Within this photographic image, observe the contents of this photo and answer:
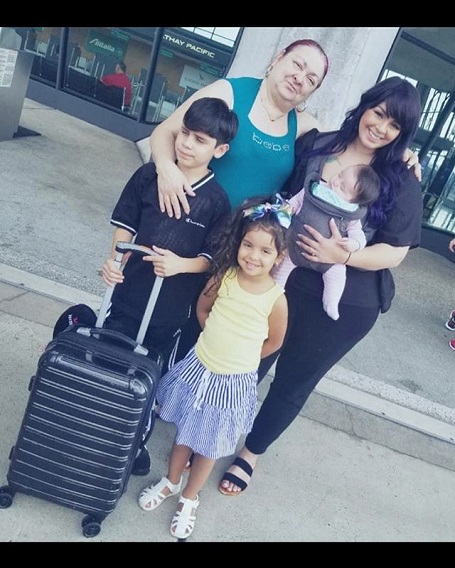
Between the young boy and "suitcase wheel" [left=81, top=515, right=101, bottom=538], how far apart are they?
2.32ft

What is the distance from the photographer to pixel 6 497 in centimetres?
199

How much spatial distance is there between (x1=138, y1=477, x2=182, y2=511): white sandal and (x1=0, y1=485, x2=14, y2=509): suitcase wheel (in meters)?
0.52

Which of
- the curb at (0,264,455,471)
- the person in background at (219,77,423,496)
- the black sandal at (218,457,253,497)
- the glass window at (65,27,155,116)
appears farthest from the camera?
the glass window at (65,27,155,116)

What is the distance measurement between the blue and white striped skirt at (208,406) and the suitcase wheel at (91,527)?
1.40 ft

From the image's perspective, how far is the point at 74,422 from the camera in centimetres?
185

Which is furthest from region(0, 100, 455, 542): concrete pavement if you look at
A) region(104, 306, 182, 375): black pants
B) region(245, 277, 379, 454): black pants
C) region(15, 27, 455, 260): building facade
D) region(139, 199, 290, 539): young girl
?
region(15, 27, 455, 260): building facade

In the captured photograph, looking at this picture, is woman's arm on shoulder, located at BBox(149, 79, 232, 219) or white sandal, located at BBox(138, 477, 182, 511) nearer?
woman's arm on shoulder, located at BBox(149, 79, 232, 219)

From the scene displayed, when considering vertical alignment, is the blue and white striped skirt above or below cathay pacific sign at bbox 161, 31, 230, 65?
below

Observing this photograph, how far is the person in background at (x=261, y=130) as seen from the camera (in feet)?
6.37

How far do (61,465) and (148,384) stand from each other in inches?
18.4

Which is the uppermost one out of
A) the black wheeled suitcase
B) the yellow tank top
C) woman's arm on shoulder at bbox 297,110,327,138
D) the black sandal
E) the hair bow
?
woman's arm on shoulder at bbox 297,110,327,138

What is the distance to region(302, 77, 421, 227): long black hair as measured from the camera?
1.86 metres

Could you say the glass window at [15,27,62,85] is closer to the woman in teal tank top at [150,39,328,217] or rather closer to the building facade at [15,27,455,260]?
the building facade at [15,27,455,260]

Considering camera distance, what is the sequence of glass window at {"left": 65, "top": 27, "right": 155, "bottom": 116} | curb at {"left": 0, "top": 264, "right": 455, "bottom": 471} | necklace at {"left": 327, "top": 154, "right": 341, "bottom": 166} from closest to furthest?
necklace at {"left": 327, "top": 154, "right": 341, "bottom": 166}
curb at {"left": 0, "top": 264, "right": 455, "bottom": 471}
glass window at {"left": 65, "top": 27, "right": 155, "bottom": 116}
